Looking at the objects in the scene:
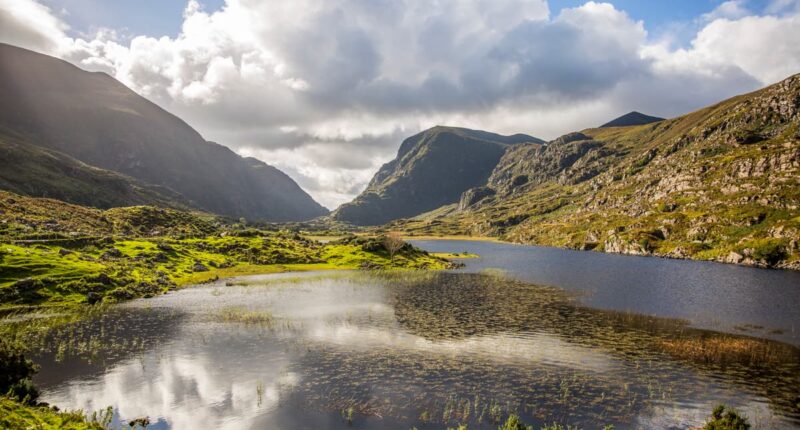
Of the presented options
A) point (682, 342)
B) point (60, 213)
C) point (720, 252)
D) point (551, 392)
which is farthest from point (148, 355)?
point (720, 252)

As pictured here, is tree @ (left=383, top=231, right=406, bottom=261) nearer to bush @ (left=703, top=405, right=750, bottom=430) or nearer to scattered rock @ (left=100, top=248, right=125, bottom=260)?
scattered rock @ (left=100, top=248, right=125, bottom=260)

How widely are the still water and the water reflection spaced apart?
8.6 inches

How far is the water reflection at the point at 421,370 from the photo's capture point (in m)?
34.6

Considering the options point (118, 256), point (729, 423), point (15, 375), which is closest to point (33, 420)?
point (15, 375)

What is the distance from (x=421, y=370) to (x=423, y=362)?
272cm

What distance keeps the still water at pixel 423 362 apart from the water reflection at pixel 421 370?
219 mm

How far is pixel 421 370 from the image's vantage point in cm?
4478

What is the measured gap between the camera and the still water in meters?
34.7

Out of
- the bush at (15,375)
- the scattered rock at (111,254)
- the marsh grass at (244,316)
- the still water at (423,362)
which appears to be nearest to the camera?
the bush at (15,375)

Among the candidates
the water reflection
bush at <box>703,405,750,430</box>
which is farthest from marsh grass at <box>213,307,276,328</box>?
bush at <box>703,405,750,430</box>

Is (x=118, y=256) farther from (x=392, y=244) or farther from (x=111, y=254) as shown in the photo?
(x=392, y=244)

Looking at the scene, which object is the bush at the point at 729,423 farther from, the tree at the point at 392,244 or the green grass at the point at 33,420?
the tree at the point at 392,244

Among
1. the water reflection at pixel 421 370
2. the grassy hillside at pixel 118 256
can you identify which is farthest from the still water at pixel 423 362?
the grassy hillside at pixel 118 256

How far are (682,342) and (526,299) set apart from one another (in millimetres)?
36272
